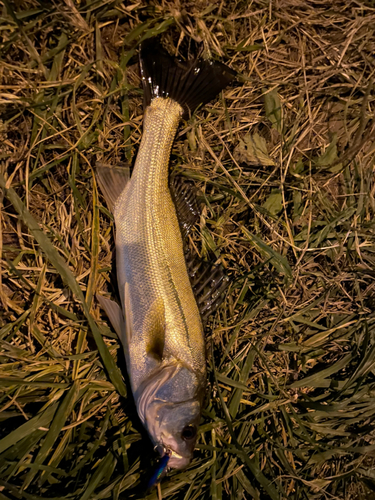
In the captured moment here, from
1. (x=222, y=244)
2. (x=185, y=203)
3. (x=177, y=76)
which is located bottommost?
(x=222, y=244)

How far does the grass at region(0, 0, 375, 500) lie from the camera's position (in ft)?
6.56

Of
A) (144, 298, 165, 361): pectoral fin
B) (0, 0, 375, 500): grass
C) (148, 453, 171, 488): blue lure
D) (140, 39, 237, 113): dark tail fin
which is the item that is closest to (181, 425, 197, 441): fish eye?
(148, 453, 171, 488): blue lure

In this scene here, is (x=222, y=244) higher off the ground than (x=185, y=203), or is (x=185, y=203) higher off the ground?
(x=185, y=203)

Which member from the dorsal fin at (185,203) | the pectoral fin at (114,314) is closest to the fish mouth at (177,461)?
the pectoral fin at (114,314)

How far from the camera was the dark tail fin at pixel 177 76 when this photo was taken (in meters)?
2.12

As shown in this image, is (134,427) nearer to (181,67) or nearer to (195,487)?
(195,487)

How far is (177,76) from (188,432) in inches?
83.4

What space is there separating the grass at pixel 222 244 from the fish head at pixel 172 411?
0.73 ft

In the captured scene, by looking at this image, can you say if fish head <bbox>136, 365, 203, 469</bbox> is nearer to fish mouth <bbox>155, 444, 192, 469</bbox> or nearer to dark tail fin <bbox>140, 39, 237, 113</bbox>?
fish mouth <bbox>155, 444, 192, 469</bbox>

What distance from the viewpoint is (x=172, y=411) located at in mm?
1863

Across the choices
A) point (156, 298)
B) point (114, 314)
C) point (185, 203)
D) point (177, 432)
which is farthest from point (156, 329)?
point (185, 203)

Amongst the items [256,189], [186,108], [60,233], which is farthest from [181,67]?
[60,233]

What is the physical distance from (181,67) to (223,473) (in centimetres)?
259

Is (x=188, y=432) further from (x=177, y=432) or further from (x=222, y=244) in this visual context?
(x=222, y=244)
